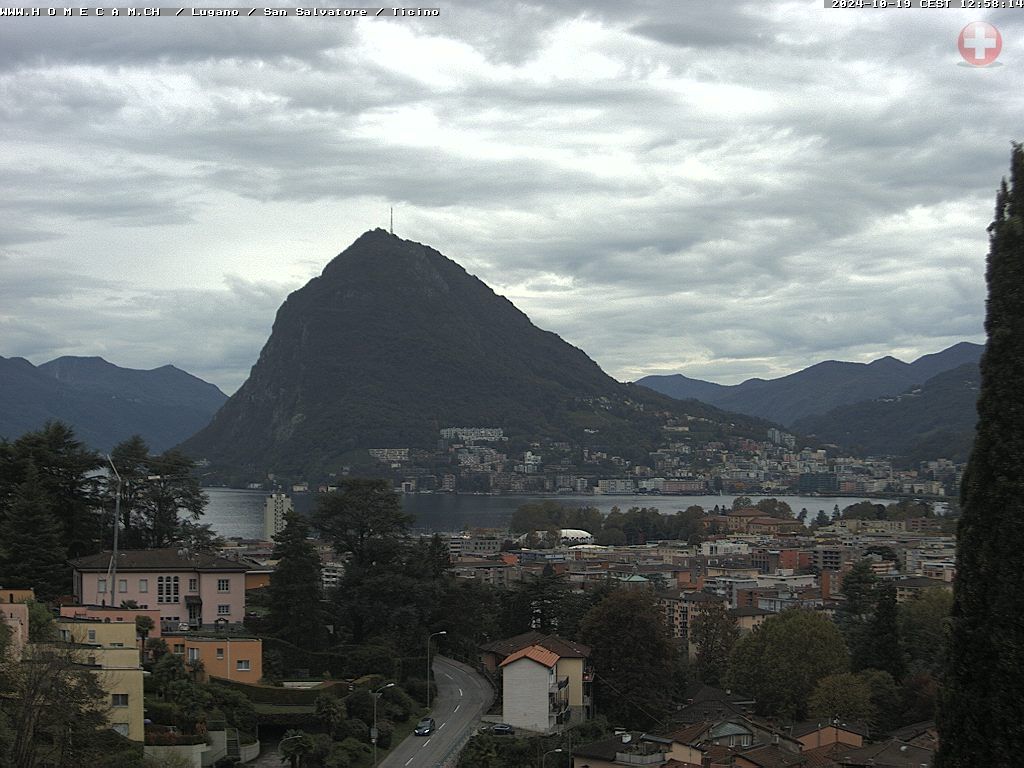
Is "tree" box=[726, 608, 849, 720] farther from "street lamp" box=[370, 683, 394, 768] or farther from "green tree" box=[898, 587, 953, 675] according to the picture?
"street lamp" box=[370, 683, 394, 768]

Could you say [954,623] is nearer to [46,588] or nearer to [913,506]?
[46,588]

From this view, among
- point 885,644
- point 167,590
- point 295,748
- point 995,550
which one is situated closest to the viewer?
point 995,550

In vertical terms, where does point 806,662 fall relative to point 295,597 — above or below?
below

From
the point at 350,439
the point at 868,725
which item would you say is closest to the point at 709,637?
the point at 868,725

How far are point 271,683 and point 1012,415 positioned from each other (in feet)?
51.1

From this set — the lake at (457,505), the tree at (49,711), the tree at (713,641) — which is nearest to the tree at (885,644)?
the tree at (713,641)

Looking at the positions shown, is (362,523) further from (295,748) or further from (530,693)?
(295,748)

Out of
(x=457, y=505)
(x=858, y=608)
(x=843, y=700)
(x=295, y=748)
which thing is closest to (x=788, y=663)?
(x=843, y=700)

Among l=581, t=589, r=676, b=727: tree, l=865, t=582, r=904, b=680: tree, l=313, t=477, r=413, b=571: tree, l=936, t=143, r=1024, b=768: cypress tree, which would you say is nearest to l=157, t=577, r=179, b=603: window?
l=313, t=477, r=413, b=571: tree

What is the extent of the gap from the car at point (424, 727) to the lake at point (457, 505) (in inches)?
2780

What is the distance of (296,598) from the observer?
24891 millimetres

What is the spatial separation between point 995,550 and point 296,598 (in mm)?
17572

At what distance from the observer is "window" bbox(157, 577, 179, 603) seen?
2392cm

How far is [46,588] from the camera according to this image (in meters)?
22.8
